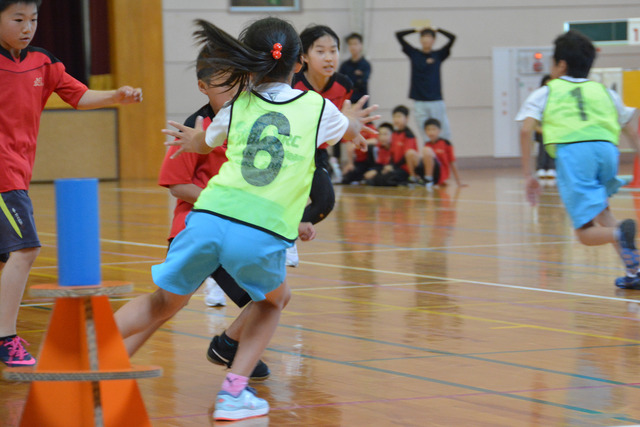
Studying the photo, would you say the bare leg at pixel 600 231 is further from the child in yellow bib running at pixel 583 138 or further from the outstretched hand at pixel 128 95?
the outstretched hand at pixel 128 95

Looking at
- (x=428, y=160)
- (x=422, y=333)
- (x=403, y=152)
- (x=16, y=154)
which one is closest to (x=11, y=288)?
(x=16, y=154)

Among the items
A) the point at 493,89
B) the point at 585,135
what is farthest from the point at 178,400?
the point at 493,89

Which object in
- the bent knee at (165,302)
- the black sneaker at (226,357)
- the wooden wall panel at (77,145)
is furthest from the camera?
the wooden wall panel at (77,145)

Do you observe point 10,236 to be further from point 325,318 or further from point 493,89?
point 493,89

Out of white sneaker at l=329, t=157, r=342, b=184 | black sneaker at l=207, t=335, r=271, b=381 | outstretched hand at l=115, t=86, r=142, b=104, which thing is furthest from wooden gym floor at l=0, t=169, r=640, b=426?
white sneaker at l=329, t=157, r=342, b=184

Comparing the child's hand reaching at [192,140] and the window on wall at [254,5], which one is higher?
the window on wall at [254,5]

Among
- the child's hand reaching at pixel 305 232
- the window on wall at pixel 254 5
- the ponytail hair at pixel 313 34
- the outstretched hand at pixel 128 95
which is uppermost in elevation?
the window on wall at pixel 254 5

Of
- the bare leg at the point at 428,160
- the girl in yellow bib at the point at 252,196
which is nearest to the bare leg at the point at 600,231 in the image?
the girl in yellow bib at the point at 252,196

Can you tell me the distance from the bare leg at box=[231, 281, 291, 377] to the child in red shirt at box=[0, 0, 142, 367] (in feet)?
3.22

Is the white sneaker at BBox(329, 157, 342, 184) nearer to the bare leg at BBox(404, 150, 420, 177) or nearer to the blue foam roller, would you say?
the bare leg at BBox(404, 150, 420, 177)

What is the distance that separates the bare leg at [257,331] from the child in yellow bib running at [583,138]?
2680 mm

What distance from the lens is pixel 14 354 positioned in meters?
3.62

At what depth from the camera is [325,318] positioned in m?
4.57

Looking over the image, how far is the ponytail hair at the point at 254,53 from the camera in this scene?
120 inches
